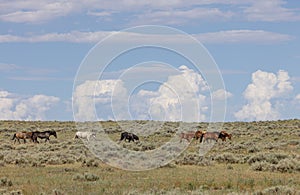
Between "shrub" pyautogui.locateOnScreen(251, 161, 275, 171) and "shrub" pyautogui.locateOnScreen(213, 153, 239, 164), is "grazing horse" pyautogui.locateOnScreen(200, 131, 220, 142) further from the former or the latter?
"shrub" pyautogui.locateOnScreen(251, 161, 275, 171)

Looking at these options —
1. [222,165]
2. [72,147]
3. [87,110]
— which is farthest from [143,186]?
[72,147]

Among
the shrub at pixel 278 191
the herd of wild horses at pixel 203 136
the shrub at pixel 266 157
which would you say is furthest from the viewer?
the herd of wild horses at pixel 203 136

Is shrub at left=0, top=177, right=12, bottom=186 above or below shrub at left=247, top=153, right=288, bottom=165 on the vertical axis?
below

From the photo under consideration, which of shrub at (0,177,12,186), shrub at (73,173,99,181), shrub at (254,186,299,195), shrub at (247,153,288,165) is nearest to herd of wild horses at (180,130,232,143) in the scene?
shrub at (247,153,288,165)

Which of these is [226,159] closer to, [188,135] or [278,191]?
[278,191]

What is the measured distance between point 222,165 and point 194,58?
18.1 feet

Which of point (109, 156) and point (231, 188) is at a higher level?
point (109, 156)

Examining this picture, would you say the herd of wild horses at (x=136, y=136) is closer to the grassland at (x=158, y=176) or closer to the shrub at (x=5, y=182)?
the grassland at (x=158, y=176)

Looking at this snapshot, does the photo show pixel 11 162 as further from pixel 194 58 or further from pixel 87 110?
pixel 194 58

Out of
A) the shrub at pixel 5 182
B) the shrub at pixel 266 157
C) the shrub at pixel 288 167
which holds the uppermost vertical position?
the shrub at pixel 266 157

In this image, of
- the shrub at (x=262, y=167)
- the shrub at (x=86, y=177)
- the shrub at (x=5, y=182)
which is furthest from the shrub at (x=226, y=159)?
the shrub at (x=5, y=182)

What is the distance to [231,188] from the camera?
1711 centimetres

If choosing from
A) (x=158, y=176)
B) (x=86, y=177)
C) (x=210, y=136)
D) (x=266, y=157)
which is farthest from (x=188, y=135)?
(x=86, y=177)

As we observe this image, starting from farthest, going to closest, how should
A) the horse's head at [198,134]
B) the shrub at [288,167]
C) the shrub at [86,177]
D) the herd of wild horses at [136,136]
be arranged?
the horse's head at [198,134], the herd of wild horses at [136,136], the shrub at [288,167], the shrub at [86,177]
